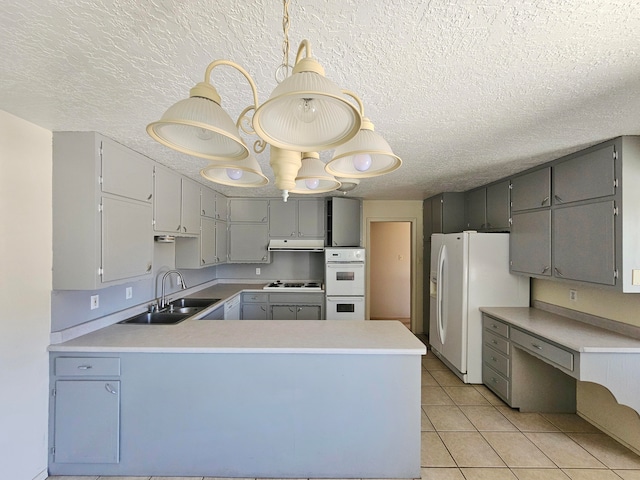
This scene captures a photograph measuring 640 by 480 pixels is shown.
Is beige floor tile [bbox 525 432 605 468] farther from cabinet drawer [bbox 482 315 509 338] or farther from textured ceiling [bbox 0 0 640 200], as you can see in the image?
textured ceiling [bbox 0 0 640 200]

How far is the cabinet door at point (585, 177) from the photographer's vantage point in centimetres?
210

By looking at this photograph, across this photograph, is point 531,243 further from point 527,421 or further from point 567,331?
point 527,421

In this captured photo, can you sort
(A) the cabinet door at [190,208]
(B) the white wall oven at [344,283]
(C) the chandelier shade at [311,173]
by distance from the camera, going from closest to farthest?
(C) the chandelier shade at [311,173], (A) the cabinet door at [190,208], (B) the white wall oven at [344,283]

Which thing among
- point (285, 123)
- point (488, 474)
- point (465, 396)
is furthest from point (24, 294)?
point (465, 396)

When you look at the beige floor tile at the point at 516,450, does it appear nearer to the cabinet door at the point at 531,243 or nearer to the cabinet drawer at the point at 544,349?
the cabinet drawer at the point at 544,349

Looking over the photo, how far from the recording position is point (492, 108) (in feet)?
5.16

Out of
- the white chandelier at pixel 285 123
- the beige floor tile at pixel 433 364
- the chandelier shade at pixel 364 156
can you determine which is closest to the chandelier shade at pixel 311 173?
the chandelier shade at pixel 364 156

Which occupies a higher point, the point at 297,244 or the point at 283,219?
the point at 283,219

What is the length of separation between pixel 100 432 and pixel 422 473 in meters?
2.13

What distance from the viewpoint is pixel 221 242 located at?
426 cm

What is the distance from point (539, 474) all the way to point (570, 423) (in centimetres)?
92

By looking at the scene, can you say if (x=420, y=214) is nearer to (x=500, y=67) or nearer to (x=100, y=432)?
(x=500, y=67)

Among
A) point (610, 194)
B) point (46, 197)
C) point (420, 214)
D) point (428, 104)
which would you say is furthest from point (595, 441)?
point (46, 197)

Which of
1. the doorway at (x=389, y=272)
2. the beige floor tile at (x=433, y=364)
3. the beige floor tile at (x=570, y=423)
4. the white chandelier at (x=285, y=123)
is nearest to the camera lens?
the white chandelier at (x=285, y=123)
